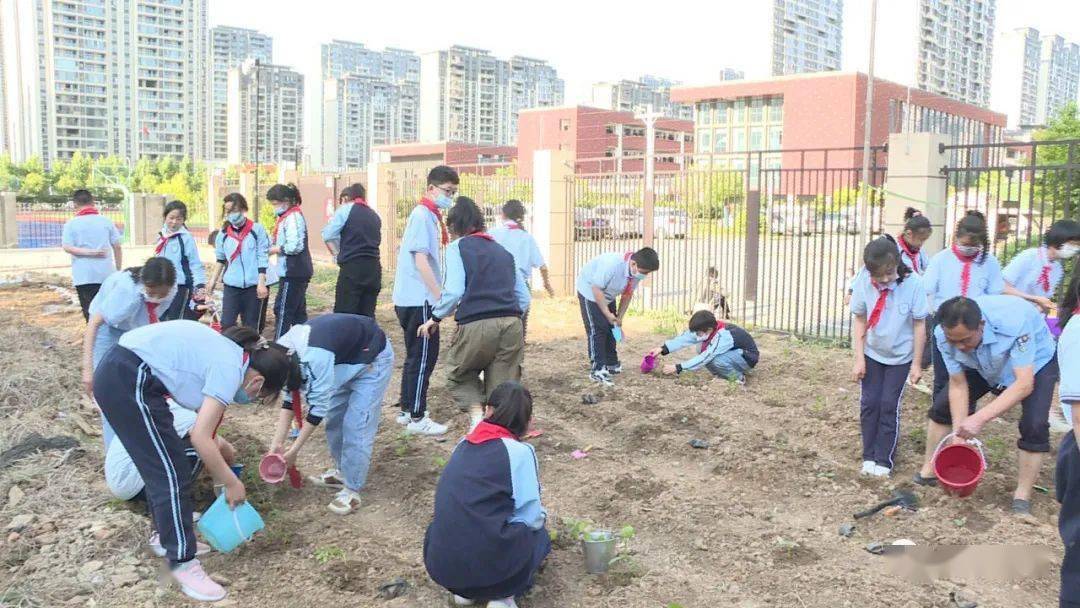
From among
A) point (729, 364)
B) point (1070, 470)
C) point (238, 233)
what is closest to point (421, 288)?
point (238, 233)

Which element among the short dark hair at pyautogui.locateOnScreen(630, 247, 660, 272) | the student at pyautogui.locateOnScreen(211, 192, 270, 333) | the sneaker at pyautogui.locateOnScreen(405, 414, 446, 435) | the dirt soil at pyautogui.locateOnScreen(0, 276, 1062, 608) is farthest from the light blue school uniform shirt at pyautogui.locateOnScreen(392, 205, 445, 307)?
the student at pyautogui.locateOnScreen(211, 192, 270, 333)

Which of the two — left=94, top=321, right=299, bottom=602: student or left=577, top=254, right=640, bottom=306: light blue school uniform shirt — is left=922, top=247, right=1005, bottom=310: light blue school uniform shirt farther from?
left=94, top=321, right=299, bottom=602: student

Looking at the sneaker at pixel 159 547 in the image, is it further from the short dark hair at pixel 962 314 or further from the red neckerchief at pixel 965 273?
the red neckerchief at pixel 965 273

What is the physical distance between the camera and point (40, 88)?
2534 inches

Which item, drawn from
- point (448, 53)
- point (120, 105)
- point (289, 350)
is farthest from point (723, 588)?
point (448, 53)

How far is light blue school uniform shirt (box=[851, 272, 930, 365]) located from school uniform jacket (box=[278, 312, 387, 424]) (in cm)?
297

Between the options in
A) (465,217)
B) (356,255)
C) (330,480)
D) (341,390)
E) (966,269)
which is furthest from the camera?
(356,255)

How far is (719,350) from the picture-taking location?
7887 millimetres

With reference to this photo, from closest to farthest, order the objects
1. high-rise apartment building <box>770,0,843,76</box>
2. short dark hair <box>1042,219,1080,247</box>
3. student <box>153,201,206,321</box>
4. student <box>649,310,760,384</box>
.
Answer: short dark hair <box>1042,219,1080,247</box>
student <box>153,201,206,321</box>
student <box>649,310,760,384</box>
high-rise apartment building <box>770,0,843,76</box>

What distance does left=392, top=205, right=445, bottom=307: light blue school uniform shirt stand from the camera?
601 cm

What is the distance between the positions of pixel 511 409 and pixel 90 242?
5.68 metres

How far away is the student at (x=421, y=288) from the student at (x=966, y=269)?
3389mm

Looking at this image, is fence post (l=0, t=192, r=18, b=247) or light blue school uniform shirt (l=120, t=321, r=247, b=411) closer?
light blue school uniform shirt (l=120, t=321, r=247, b=411)

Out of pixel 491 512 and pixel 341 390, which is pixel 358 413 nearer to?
pixel 341 390
